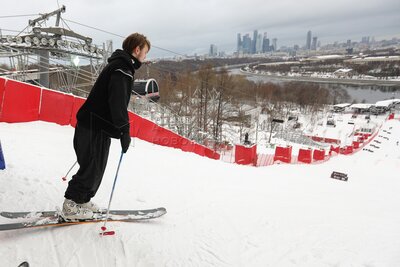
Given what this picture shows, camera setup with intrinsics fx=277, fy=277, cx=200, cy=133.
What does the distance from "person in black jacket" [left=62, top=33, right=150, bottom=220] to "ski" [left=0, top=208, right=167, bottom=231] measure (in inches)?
4.1

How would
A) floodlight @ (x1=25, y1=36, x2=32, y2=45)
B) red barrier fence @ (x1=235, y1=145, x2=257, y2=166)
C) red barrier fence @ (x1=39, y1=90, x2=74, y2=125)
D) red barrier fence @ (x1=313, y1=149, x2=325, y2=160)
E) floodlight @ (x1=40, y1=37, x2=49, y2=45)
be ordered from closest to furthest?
red barrier fence @ (x1=39, y1=90, x2=74, y2=125) → red barrier fence @ (x1=235, y1=145, x2=257, y2=166) → floodlight @ (x1=25, y1=36, x2=32, y2=45) → floodlight @ (x1=40, y1=37, x2=49, y2=45) → red barrier fence @ (x1=313, y1=149, x2=325, y2=160)

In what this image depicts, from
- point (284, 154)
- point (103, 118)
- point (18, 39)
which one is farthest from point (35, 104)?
point (284, 154)

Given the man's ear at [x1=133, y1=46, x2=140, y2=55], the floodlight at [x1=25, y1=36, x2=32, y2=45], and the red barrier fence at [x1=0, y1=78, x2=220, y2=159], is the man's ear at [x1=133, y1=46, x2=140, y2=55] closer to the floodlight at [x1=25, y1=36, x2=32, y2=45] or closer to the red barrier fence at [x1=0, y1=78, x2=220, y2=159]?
the red barrier fence at [x1=0, y1=78, x2=220, y2=159]

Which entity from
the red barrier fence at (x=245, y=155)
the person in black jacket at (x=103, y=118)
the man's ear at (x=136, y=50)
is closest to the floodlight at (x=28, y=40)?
the red barrier fence at (x=245, y=155)

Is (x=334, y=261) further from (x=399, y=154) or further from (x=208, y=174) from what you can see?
(x=399, y=154)

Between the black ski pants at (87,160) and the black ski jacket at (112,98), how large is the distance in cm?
9

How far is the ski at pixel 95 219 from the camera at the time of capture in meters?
2.76

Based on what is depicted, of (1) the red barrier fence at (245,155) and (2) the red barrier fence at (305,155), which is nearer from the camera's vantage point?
(1) the red barrier fence at (245,155)

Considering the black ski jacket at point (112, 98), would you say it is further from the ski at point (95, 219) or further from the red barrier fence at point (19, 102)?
the red barrier fence at point (19, 102)

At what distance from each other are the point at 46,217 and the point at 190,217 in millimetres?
1710

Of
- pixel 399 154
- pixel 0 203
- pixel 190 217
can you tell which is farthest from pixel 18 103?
pixel 399 154

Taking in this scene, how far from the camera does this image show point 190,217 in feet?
12.2

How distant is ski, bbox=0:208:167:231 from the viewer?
2.76 meters

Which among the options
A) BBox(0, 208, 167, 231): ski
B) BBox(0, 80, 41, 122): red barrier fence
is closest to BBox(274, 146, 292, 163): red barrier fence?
BBox(0, 80, 41, 122): red barrier fence
